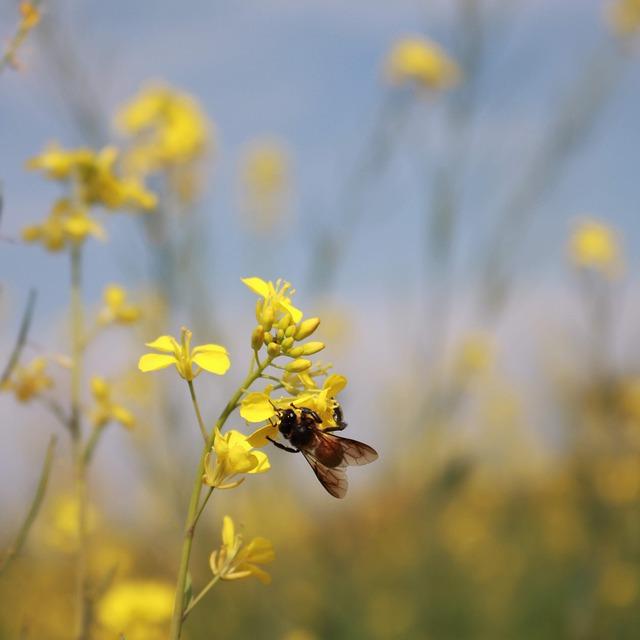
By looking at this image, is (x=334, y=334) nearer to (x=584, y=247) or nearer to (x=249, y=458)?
(x=584, y=247)

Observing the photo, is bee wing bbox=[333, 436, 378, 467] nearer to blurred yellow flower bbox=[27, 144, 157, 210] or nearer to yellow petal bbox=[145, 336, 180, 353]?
yellow petal bbox=[145, 336, 180, 353]

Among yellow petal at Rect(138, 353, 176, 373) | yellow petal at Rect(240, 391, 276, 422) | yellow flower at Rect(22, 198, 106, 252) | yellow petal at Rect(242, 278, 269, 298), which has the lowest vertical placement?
yellow petal at Rect(240, 391, 276, 422)

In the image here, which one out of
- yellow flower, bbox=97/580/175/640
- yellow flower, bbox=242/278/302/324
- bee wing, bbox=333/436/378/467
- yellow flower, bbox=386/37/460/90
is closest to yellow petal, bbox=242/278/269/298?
yellow flower, bbox=242/278/302/324

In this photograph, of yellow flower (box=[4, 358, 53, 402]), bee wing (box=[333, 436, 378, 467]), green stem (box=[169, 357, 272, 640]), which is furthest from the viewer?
yellow flower (box=[4, 358, 53, 402])

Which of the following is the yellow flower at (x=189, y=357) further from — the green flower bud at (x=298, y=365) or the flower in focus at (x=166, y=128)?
the flower in focus at (x=166, y=128)

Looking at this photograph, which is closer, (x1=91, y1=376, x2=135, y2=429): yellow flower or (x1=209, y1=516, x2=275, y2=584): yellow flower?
(x1=209, y1=516, x2=275, y2=584): yellow flower

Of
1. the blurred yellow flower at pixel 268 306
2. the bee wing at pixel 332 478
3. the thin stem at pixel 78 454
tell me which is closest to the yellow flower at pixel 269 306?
the blurred yellow flower at pixel 268 306

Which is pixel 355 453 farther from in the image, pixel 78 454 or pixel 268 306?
pixel 78 454
